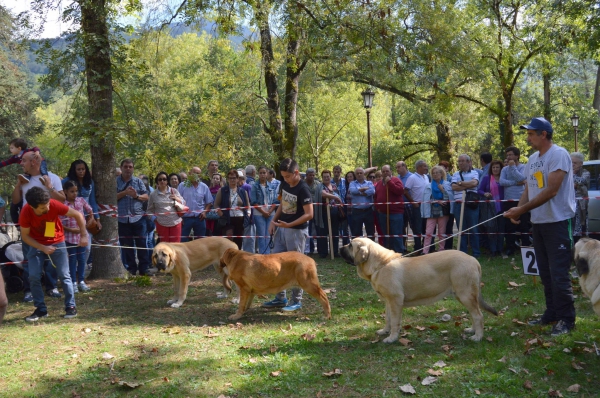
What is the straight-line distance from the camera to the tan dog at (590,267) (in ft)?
15.3

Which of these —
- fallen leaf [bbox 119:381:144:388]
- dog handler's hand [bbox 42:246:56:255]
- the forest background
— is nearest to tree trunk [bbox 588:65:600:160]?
the forest background

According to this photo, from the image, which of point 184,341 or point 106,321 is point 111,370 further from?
point 106,321

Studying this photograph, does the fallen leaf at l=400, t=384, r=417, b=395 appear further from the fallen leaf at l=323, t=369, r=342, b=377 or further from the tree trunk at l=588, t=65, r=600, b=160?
the tree trunk at l=588, t=65, r=600, b=160

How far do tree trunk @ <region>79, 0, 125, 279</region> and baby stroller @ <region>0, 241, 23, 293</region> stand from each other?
1357 mm

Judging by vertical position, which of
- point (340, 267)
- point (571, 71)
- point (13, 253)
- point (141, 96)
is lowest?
point (340, 267)

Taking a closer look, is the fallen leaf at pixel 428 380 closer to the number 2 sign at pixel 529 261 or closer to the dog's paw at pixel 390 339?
the dog's paw at pixel 390 339

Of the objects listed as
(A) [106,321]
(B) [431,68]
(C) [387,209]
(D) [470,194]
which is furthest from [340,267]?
(A) [106,321]

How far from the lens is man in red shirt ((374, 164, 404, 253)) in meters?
11.6

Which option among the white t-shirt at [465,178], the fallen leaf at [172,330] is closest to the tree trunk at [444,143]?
the white t-shirt at [465,178]

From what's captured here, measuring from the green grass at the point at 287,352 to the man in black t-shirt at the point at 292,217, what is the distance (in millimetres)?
273

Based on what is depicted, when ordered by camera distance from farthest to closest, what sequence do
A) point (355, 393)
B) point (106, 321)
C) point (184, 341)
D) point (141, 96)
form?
point (141, 96) → point (106, 321) → point (184, 341) → point (355, 393)

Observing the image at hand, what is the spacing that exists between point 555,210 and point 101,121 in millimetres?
7418

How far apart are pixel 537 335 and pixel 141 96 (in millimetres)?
8307

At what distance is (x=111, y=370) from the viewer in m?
5.17
